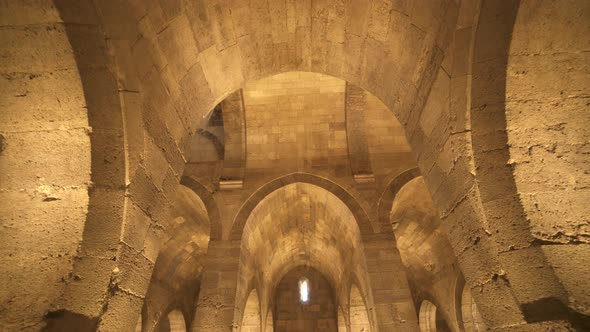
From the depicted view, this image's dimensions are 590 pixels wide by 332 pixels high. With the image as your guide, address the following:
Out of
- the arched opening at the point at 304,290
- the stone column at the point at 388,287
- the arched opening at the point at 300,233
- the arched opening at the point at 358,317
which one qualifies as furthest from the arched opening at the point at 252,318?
the arched opening at the point at 304,290

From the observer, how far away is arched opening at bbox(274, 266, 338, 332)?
46.3 ft

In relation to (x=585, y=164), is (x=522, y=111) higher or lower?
higher

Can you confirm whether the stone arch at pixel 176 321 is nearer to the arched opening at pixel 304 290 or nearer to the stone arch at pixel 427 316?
the arched opening at pixel 304 290

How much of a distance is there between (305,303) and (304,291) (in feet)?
1.61

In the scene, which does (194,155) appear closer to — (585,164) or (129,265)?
(129,265)

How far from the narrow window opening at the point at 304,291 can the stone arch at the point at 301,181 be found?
7.86 meters

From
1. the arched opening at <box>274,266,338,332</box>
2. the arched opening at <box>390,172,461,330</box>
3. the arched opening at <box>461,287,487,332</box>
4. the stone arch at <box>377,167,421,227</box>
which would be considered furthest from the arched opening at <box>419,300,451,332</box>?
the stone arch at <box>377,167,421,227</box>

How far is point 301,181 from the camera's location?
8.53 metres

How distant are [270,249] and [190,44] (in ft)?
26.4

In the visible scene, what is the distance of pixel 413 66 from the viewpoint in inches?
137

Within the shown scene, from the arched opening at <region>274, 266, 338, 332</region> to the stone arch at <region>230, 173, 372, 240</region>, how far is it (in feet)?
25.0

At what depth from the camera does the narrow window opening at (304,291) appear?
47.8 ft

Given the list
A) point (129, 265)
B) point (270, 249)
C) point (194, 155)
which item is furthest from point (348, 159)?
point (129, 265)

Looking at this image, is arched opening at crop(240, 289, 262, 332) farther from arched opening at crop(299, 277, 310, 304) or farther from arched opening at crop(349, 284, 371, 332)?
arched opening at crop(299, 277, 310, 304)
